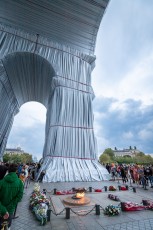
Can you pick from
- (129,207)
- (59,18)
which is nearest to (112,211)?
A: (129,207)

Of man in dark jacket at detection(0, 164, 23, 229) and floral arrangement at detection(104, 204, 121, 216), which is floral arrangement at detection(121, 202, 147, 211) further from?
man in dark jacket at detection(0, 164, 23, 229)

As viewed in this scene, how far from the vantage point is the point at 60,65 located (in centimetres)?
1795

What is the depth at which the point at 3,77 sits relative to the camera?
58.0ft

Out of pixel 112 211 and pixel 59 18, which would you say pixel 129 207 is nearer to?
pixel 112 211

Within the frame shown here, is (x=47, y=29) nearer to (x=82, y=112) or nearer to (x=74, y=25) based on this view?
(x=74, y=25)

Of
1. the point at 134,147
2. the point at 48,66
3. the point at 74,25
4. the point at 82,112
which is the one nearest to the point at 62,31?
the point at 74,25

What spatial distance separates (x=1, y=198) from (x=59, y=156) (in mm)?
11421

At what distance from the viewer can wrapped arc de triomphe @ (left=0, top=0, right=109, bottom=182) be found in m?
14.5

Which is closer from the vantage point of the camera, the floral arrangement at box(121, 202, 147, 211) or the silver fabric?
the floral arrangement at box(121, 202, 147, 211)

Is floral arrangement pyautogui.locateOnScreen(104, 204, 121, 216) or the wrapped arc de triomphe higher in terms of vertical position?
the wrapped arc de triomphe

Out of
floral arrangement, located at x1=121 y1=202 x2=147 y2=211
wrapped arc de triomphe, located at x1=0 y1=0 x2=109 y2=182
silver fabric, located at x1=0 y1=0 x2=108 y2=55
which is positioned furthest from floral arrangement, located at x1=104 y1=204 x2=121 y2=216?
silver fabric, located at x1=0 y1=0 x2=108 y2=55

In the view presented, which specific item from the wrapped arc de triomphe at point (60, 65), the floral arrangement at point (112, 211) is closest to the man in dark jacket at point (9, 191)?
the floral arrangement at point (112, 211)

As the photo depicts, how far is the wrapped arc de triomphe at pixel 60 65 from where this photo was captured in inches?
571

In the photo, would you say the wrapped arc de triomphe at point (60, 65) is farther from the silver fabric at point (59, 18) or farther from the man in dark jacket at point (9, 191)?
the man in dark jacket at point (9, 191)
